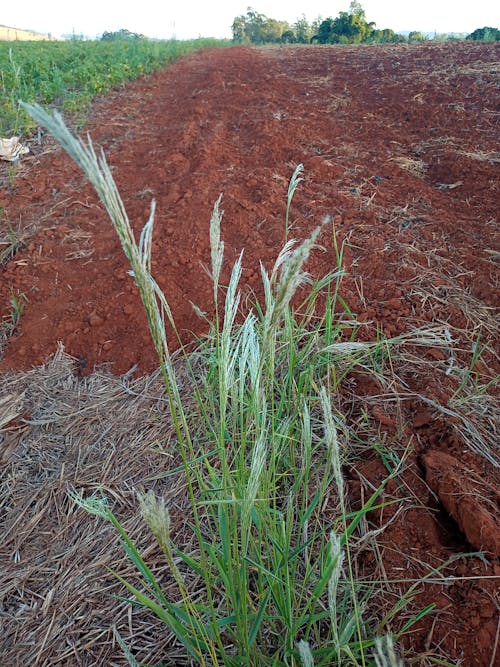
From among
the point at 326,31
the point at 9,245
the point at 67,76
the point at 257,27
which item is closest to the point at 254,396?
the point at 9,245

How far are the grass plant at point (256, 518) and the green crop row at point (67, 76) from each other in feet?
13.6

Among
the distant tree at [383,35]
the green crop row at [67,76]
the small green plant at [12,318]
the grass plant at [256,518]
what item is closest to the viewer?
the grass plant at [256,518]

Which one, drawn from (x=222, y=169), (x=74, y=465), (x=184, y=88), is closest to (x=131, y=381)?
(x=74, y=465)

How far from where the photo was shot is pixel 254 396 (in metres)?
0.97

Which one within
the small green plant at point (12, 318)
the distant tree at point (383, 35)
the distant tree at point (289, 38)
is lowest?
the small green plant at point (12, 318)

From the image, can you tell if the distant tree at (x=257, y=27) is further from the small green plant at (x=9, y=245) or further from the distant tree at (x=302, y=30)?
the small green plant at (x=9, y=245)

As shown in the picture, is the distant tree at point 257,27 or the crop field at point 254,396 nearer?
the crop field at point 254,396

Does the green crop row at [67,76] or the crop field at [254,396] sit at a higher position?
the green crop row at [67,76]

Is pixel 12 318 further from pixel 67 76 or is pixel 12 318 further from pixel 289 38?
pixel 289 38

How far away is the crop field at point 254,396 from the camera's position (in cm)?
102

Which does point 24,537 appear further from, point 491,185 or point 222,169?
point 491,185

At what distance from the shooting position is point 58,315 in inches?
99.5

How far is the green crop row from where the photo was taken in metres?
4.92

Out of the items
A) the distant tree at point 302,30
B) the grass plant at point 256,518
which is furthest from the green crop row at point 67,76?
the distant tree at point 302,30
